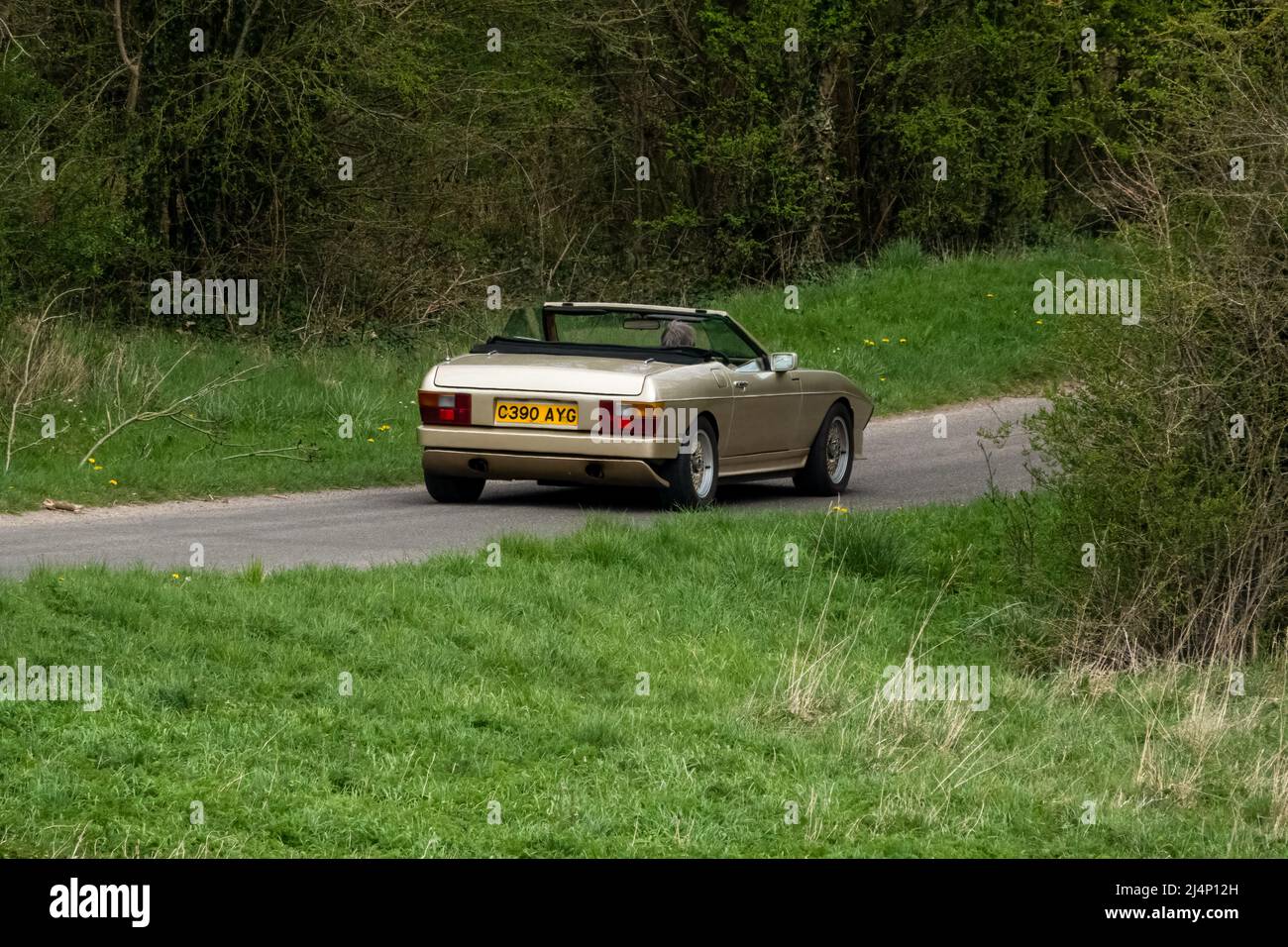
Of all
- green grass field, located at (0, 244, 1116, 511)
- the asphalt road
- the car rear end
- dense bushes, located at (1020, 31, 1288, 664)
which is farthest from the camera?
green grass field, located at (0, 244, 1116, 511)

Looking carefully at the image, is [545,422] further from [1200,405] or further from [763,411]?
[1200,405]

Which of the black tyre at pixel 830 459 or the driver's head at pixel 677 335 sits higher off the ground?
the driver's head at pixel 677 335

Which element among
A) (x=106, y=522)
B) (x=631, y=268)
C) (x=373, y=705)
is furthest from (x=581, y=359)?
(x=631, y=268)

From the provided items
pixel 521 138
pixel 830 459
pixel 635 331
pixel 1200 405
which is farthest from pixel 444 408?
pixel 521 138

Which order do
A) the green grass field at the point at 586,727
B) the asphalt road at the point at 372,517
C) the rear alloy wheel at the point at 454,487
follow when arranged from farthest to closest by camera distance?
the rear alloy wheel at the point at 454,487 < the asphalt road at the point at 372,517 < the green grass field at the point at 586,727

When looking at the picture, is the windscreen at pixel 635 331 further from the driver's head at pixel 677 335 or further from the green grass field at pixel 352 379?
the green grass field at pixel 352 379

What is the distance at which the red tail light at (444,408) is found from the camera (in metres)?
14.1

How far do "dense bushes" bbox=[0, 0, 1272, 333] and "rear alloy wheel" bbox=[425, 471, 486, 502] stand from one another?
737 centimetres

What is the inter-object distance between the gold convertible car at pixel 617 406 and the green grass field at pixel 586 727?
220 centimetres

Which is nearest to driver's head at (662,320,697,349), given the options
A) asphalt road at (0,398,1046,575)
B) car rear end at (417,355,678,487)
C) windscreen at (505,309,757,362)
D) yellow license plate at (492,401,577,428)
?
→ windscreen at (505,309,757,362)

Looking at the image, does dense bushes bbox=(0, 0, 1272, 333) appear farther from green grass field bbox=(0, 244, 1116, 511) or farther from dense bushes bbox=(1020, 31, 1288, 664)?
dense bushes bbox=(1020, 31, 1288, 664)

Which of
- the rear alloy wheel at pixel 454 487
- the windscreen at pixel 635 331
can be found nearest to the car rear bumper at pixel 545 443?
the rear alloy wheel at pixel 454 487

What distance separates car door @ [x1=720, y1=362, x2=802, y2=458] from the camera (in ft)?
48.1

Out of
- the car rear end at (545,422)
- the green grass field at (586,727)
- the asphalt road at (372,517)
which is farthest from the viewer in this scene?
the car rear end at (545,422)
